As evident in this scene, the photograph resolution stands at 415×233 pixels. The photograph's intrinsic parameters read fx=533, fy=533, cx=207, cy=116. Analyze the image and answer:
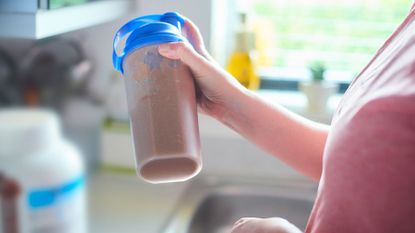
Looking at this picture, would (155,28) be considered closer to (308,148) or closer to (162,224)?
(308,148)

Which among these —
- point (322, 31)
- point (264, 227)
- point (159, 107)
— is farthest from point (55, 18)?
point (322, 31)

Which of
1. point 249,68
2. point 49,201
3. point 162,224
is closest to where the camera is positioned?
point 49,201

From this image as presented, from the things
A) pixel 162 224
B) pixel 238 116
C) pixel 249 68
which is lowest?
pixel 162 224

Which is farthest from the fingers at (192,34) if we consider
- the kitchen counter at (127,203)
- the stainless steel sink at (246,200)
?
the stainless steel sink at (246,200)

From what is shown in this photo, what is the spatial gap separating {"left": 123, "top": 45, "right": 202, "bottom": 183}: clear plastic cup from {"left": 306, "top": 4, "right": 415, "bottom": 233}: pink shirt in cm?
14

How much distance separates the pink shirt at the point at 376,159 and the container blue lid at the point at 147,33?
0.67ft

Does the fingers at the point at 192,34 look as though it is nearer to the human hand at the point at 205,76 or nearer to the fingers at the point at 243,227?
the human hand at the point at 205,76

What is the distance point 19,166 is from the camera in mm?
595

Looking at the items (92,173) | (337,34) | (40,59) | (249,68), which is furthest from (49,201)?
(337,34)

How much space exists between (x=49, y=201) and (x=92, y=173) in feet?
1.09

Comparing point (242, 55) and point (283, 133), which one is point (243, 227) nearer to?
point (283, 133)

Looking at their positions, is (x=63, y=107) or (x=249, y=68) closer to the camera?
(x=63, y=107)

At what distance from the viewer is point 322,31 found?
1304 mm

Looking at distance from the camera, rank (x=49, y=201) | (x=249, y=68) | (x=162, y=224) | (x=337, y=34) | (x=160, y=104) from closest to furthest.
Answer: (x=160, y=104), (x=49, y=201), (x=162, y=224), (x=249, y=68), (x=337, y=34)
